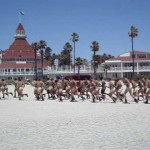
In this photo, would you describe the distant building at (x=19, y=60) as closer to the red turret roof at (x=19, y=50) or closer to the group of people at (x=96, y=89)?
the red turret roof at (x=19, y=50)

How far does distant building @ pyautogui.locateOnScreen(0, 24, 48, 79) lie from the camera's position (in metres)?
95.8

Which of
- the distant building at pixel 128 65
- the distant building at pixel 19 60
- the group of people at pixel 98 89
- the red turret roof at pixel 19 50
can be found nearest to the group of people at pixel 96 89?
the group of people at pixel 98 89

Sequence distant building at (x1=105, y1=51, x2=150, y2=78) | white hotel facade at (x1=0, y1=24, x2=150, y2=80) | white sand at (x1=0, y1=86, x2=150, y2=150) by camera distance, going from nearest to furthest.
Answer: white sand at (x1=0, y1=86, x2=150, y2=150) < distant building at (x1=105, y1=51, x2=150, y2=78) < white hotel facade at (x1=0, y1=24, x2=150, y2=80)

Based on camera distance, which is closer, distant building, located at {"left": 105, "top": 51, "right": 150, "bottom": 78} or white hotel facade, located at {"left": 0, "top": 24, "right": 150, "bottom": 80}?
distant building, located at {"left": 105, "top": 51, "right": 150, "bottom": 78}

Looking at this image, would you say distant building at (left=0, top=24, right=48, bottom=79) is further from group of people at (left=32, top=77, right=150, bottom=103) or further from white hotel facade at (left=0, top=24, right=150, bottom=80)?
group of people at (left=32, top=77, right=150, bottom=103)

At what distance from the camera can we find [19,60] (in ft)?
357

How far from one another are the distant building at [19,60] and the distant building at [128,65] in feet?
57.6

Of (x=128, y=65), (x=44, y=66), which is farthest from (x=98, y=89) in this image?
(x=44, y=66)

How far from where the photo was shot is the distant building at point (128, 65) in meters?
84.2

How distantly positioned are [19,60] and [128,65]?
34893mm

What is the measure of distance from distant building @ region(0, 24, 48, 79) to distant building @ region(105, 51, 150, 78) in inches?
691

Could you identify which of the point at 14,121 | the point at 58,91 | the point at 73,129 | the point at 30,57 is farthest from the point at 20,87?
the point at 30,57

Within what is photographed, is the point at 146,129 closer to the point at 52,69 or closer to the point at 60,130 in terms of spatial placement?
the point at 60,130

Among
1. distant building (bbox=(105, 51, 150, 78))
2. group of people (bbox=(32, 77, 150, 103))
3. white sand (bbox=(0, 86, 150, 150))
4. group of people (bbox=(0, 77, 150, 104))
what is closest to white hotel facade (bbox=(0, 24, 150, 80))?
distant building (bbox=(105, 51, 150, 78))
